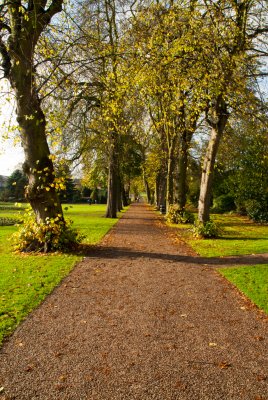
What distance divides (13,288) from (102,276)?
2.04m

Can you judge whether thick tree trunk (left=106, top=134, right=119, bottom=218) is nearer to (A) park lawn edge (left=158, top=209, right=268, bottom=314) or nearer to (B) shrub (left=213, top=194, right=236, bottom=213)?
(A) park lawn edge (left=158, top=209, right=268, bottom=314)

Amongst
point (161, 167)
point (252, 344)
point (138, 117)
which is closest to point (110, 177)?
point (138, 117)

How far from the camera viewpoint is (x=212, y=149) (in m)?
14.8

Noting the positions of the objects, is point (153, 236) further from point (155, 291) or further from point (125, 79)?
point (155, 291)

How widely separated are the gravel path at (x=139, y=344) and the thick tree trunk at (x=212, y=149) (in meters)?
7.61

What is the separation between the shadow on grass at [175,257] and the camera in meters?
9.67

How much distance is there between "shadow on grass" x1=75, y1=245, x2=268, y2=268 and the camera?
9.67 meters

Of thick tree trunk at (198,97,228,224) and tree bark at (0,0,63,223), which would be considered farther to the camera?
thick tree trunk at (198,97,228,224)

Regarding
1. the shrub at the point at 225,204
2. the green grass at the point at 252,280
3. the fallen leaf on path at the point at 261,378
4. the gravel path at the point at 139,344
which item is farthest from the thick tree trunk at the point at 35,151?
the shrub at the point at 225,204

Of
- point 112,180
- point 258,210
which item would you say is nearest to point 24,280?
point 112,180

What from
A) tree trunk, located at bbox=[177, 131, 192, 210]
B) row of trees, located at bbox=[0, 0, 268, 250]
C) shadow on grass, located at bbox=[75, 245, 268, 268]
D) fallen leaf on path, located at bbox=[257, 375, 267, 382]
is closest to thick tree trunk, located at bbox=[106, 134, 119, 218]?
tree trunk, located at bbox=[177, 131, 192, 210]

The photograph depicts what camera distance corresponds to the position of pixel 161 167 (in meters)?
32.7

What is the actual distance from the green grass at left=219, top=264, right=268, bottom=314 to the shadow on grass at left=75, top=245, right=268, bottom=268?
2.21 feet

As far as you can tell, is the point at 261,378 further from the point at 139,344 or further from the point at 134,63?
the point at 134,63
